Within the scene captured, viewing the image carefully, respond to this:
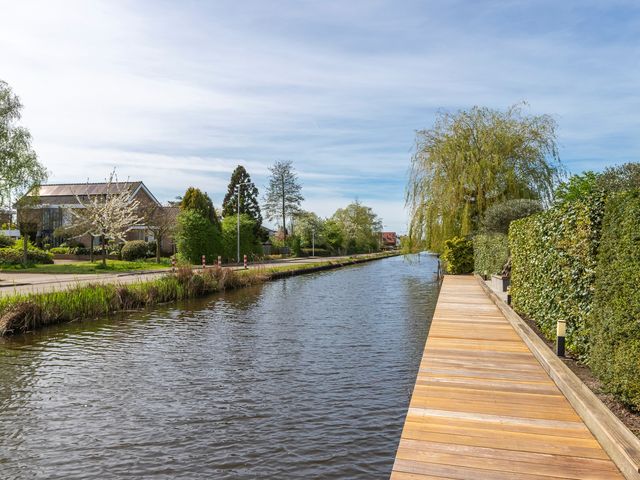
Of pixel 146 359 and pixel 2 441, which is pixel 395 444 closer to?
pixel 2 441

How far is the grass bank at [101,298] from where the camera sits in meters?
10.8

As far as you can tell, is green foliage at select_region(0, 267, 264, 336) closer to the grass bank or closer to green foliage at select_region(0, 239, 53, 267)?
the grass bank

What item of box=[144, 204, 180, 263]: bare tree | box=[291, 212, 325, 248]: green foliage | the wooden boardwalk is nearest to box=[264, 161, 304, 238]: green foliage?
box=[291, 212, 325, 248]: green foliage

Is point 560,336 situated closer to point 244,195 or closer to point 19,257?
point 19,257

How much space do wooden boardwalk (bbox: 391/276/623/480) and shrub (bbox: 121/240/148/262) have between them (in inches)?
1285

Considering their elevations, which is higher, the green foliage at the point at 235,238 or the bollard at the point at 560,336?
the green foliage at the point at 235,238

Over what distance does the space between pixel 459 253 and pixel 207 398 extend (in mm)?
18622

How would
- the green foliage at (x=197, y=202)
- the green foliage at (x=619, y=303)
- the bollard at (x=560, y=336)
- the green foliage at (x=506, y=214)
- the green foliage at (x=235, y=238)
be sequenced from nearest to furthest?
the green foliage at (x=619, y=303)
the bollard at (x=560, y=336)
the green foliage at (x=506, y=214)
the green foliage at (x=197, y=202)
the green foliage at (x=235, y=238)

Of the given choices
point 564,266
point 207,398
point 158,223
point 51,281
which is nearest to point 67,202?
point 158,223

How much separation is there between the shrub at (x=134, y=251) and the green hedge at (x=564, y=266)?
104ft

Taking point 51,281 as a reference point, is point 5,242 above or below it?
above

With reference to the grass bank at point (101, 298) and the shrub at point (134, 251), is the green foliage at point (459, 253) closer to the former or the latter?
the grass bank at point (101, 298)

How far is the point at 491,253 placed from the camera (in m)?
17.1

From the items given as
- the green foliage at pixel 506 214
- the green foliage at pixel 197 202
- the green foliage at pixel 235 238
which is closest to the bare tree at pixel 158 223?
the green foliage at pixel 197 202
